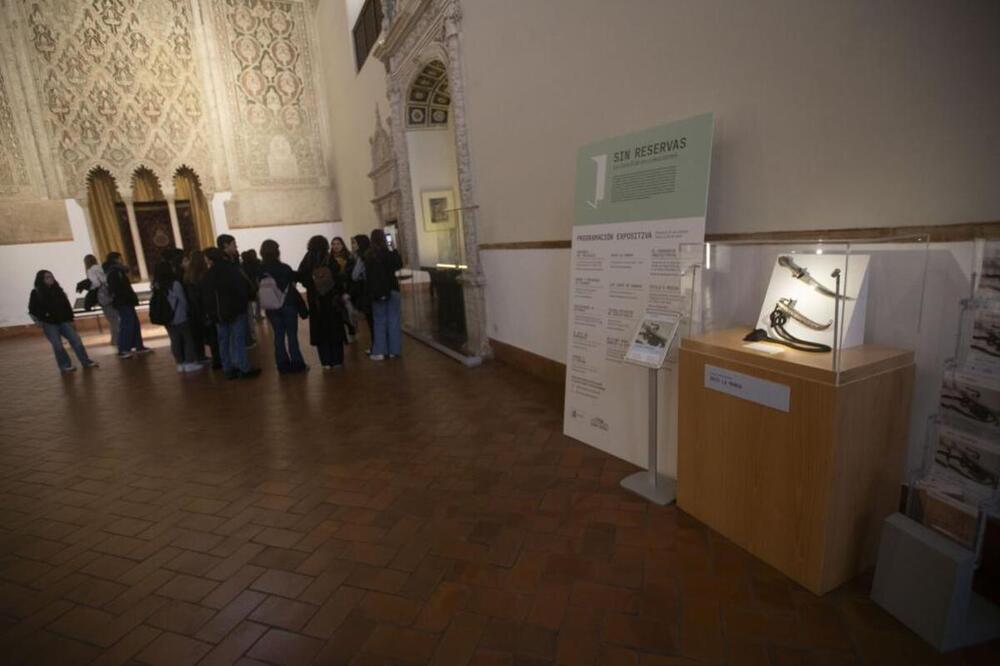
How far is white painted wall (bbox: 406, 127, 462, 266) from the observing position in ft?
27.8

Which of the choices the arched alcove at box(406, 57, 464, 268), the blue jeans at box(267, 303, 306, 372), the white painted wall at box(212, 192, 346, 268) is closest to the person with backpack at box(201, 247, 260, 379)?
the blue jeans at box(267, 303, 306, 372)

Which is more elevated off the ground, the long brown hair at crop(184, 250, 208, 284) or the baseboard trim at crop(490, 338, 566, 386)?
the long brown hair at crop(184, 250, 208, 284)

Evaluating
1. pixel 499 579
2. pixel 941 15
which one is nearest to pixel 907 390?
pixel 941 15

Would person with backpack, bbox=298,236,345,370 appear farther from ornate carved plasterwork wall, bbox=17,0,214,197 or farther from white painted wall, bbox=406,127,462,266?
ornate carved plasterwork wall, bbox=17,0,214,197

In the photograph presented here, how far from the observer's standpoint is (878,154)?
2.06 meters

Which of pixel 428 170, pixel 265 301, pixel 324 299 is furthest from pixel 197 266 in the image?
pixel 428 170

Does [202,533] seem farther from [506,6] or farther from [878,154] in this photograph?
[506,6]

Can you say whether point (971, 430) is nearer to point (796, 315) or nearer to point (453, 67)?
point (796, 315)

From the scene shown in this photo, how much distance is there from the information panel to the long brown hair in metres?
4.94

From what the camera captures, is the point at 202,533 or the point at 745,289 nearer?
the point at 745,289

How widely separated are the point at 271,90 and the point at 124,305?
8.70 metres

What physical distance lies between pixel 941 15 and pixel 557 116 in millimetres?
2710

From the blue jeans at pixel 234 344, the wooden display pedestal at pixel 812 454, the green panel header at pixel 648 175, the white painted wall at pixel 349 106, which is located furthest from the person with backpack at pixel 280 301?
the wooden display pedestal at pixel 812 454

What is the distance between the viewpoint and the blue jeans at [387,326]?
6.20 m
